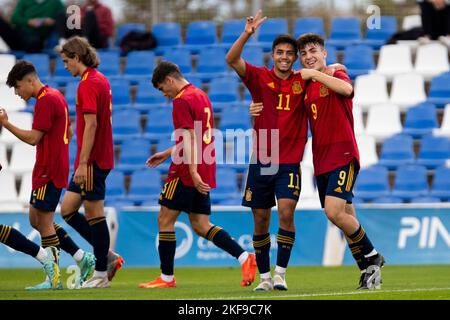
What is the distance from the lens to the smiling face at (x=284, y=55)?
9516mm

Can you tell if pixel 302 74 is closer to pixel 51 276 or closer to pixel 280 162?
pixel 280 162

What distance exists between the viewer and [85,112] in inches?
399

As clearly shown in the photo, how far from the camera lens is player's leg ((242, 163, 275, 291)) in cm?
968

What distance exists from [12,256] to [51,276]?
5.20 m

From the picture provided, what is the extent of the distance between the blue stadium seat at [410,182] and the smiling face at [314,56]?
6.90m

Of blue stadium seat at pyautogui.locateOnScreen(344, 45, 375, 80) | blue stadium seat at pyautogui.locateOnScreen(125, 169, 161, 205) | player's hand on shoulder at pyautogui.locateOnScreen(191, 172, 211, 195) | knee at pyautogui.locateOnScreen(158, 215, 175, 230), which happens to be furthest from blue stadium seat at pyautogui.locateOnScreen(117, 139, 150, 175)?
player's hand on shoulder at pyautogui.locateOnScreen(191, 172, 211, 195)

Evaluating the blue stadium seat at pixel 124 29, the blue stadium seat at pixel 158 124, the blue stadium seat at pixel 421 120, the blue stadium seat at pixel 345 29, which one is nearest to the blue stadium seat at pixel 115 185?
the blue stadium seat at pixel 158 124

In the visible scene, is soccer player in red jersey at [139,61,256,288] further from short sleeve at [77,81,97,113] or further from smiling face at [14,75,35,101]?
smiling face at [14,75,35,101]

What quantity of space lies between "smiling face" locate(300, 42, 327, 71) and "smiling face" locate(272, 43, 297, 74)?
101 mm

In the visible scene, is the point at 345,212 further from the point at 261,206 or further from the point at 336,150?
the point at 261,206

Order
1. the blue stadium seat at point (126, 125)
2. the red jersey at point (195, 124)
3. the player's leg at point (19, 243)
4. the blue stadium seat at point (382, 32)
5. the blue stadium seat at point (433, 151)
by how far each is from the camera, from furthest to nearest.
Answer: the blue stadium seat at point (382, 32) < the blue stadium seat at point (126, 125) < the blue stadium seat at point (433, 151) < the red jersey at point (195, 124) < the player's leg at point (19, 243)

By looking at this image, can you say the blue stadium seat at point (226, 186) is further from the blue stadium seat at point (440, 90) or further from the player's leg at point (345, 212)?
the player's leg at point (345, 212)

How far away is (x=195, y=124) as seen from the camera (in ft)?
33.9

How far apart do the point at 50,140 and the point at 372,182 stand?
7.17 m
